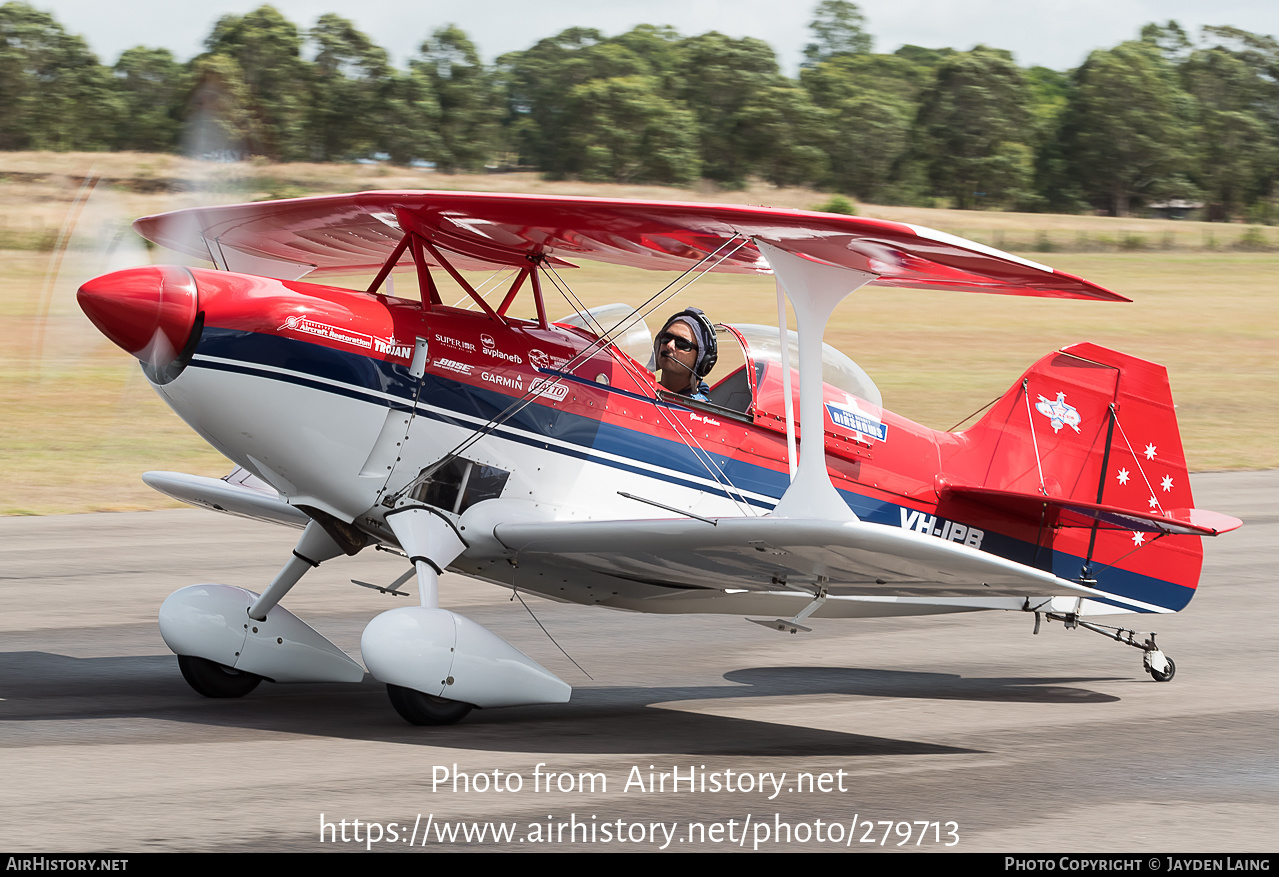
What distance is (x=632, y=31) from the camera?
123m

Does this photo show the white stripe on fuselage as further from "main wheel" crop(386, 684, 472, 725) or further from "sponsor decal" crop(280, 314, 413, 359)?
"main wheel" crop(386, 684, 472, 725)

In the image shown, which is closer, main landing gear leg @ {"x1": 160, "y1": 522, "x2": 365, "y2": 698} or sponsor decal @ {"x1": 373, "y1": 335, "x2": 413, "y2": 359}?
sponsor decal @ {"x1": 373, "y1": 335, "x2": 413, "y2": 359}

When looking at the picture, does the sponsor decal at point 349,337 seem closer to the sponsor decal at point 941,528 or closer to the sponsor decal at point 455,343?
the sponsor decal at point 455,343

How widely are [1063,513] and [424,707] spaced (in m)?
3.74

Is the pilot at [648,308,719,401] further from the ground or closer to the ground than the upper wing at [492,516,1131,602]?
further from the ground

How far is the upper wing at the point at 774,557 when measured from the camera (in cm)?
576

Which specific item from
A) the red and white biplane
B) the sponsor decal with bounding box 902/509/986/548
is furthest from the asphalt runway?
the sponsor decal with bounding box 902/509/986/548

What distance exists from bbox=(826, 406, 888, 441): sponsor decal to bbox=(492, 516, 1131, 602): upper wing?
95cm

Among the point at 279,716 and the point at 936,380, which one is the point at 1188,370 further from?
the point at 279,716

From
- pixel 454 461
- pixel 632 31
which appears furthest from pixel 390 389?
pixel 632 31

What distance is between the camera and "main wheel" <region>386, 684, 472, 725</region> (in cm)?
652

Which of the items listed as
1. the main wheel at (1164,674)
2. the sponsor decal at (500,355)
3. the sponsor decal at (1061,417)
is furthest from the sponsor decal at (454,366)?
the main wheel at (1164,674)

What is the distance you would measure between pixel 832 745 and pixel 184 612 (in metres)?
3.39

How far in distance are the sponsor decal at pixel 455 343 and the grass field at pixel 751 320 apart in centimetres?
150
